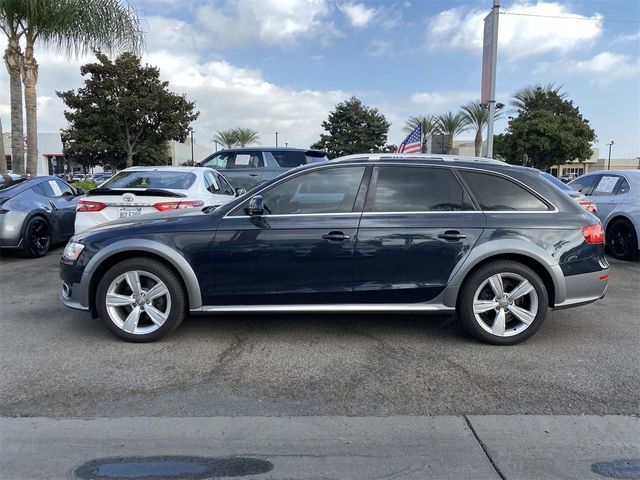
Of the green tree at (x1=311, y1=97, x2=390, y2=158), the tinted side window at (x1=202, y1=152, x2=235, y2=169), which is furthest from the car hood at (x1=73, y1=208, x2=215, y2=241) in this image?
the green tree at (x1=311, y1=97, x2=390, y2=158)

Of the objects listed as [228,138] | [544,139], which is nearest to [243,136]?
[228,138]

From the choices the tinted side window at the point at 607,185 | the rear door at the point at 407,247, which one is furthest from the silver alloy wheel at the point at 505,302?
the tinted side window at the point at 607,185

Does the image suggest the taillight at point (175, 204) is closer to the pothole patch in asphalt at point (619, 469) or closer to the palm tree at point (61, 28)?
the pothole patch in asphalt at point (619, 469)

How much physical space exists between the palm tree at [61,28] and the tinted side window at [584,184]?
41.1ft

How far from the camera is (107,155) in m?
35.0

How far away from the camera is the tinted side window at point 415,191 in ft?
14.9

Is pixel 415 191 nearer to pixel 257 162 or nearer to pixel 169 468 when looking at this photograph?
pixel 169 468

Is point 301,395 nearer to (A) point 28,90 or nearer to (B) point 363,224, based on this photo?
(B) point 363,224

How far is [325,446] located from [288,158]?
10.8 metres

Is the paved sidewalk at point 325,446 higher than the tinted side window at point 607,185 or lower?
lower

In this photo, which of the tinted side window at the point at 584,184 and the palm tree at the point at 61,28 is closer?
the tinted side window at the point at 584,184

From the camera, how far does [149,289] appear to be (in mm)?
4523

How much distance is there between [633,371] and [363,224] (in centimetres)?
247

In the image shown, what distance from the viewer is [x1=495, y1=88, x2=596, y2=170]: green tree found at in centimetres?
3738
